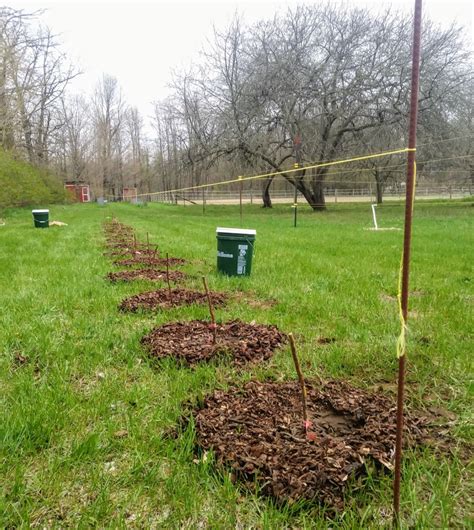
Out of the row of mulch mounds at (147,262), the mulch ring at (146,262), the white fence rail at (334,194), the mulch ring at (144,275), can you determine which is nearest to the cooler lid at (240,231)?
the mulch ring at (144,275)

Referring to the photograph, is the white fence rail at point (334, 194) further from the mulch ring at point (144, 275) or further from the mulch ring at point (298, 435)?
the mulch ring at point (298, 435)

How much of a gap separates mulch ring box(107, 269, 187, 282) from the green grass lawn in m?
0.18

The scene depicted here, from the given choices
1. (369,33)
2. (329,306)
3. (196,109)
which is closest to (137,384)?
(329,306)

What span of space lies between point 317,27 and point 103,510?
70.9 ft

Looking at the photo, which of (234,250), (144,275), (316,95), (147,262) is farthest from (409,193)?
(316,95)

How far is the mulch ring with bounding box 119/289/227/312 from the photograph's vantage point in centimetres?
382

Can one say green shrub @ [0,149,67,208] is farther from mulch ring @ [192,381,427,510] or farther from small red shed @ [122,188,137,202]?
small red shed @ [122,188,137,202]

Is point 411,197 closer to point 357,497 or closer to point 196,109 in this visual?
point 357,497

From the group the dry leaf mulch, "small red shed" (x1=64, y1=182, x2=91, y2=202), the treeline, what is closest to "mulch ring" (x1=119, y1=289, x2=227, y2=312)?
the dry leaf mulch

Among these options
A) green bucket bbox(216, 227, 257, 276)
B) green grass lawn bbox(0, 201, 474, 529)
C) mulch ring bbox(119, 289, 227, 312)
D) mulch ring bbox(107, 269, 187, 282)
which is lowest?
green grass lawn bbox(0, 201, 474, 529)

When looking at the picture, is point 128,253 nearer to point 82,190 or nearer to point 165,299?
point 165,299

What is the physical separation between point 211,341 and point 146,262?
343 centimetres

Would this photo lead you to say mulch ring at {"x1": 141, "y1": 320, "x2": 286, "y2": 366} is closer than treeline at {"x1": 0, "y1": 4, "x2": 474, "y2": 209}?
Yes

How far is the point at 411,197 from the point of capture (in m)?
1.30
